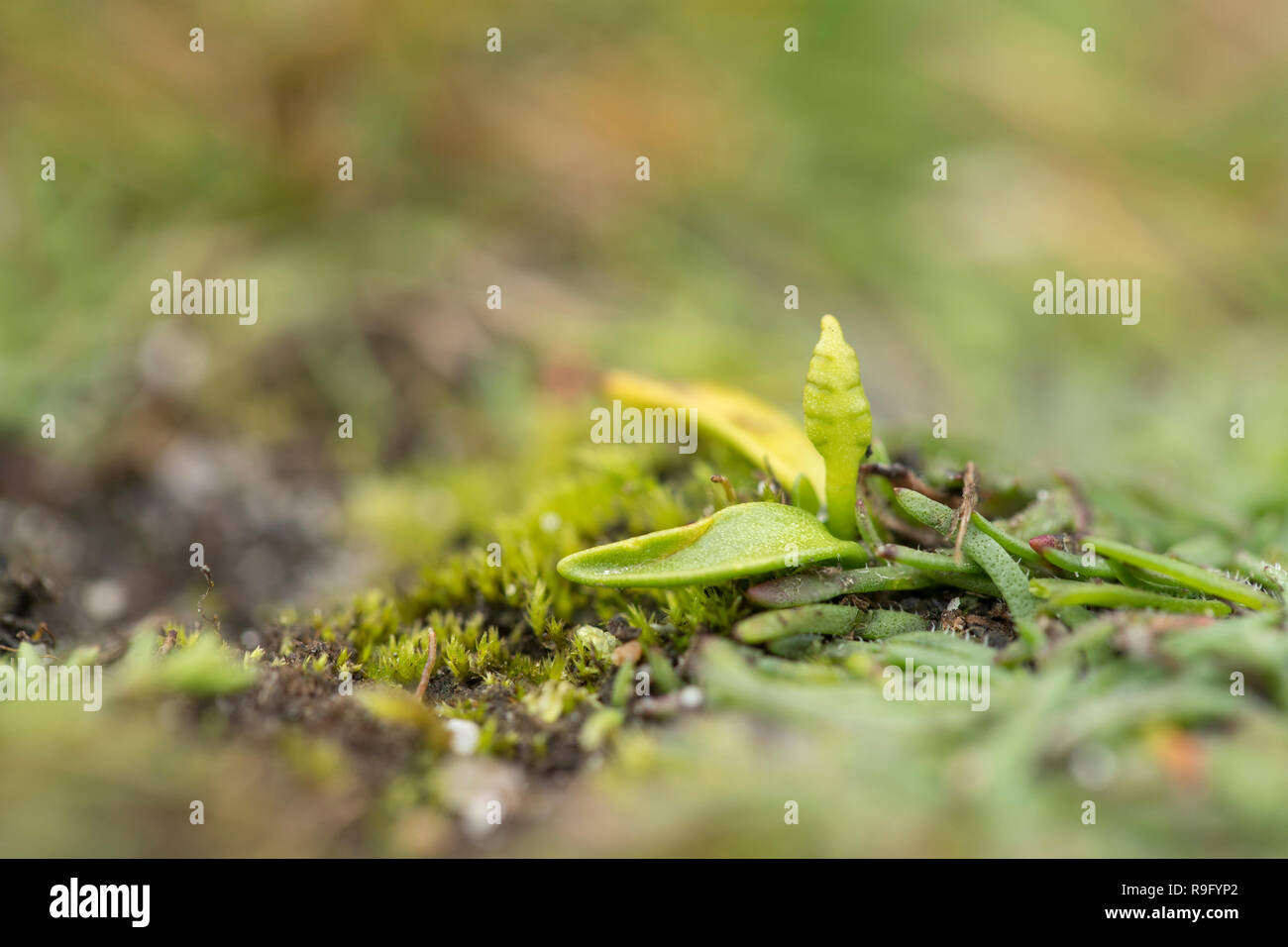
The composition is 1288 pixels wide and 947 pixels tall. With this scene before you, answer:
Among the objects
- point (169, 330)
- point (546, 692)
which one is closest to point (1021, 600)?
point (546, 692)

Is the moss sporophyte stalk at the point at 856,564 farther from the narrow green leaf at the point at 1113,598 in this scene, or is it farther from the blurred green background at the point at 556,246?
the blurred green background at the point at 556,246

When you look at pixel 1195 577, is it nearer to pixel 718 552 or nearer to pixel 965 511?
pixel 965 511

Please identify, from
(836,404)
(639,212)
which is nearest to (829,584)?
(836,404)

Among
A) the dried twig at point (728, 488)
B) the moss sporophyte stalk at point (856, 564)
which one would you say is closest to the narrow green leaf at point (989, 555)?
the moss sporophyte stalk at point (856, 564)

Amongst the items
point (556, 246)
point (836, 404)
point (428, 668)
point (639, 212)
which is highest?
point (639, 212)
